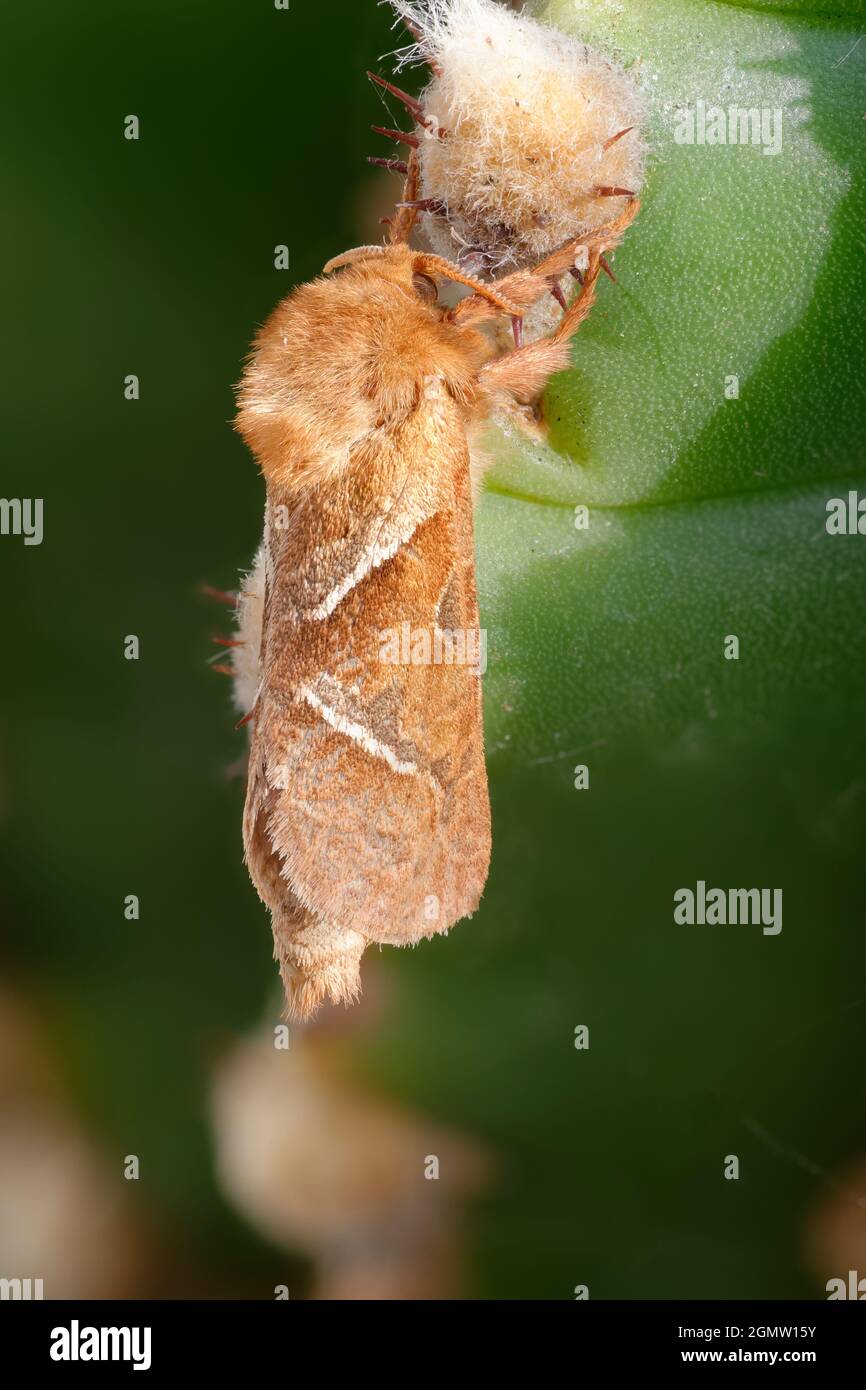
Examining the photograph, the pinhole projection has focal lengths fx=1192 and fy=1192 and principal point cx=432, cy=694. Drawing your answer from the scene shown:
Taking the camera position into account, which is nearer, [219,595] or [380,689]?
[380,689]

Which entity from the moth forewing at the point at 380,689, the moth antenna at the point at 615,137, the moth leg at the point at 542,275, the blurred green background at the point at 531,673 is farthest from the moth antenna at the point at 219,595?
the moth antenna at the point at 615,137

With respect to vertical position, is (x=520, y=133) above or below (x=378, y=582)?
above

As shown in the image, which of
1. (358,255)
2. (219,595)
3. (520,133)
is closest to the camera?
(520,133)

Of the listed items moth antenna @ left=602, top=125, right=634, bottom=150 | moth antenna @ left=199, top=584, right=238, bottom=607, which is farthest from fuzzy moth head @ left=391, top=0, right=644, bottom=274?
moth antenna @ left=199, top=584, right=238, bottom=607

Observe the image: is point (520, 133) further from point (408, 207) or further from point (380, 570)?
point (380, 570)

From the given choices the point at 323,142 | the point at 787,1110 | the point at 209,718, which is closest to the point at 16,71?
the point at 323,142

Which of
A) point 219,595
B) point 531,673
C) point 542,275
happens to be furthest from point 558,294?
point 219,595

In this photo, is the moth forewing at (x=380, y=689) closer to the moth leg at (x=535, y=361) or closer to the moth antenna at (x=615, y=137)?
the moth leg at (x=535, y=361)
